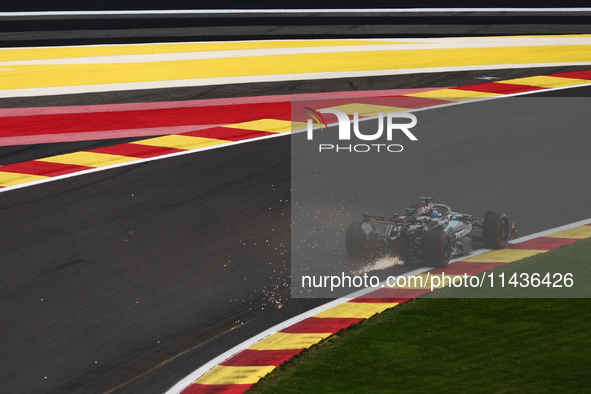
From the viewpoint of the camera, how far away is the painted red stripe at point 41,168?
10.2 meters

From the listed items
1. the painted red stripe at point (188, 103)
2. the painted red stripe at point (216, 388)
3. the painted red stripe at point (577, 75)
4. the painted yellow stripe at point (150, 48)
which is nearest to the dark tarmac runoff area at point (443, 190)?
the painted red stripe at point (216, 388)

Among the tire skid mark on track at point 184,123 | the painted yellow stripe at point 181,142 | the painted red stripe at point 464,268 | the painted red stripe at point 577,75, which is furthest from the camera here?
the painted red stripe at point 577,75

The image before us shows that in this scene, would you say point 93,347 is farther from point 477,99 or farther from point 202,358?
point 477,99

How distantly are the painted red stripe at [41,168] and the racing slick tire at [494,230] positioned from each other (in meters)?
5.62

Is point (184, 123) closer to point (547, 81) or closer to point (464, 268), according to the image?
point (547, 81)

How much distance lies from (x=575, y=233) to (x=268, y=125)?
5.51 metres

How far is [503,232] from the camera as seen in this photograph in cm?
700

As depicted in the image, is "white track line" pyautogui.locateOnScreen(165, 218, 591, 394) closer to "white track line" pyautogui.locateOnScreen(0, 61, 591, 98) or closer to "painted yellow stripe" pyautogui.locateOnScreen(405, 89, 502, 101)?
"painted yellow stripe" pyautogui.locateOnScreen(405, 89, 502, 101)

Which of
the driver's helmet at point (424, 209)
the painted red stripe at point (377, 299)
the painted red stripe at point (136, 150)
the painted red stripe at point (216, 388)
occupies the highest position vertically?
the painted red stripe at point (136, 150)

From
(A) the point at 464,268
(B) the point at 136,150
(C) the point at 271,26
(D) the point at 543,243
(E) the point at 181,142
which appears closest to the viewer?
(A) the point at 464,268

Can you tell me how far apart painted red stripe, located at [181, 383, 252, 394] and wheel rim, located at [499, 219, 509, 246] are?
8.59 ft

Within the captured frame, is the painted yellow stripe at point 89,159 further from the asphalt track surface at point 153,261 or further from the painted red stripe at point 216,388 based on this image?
the painted red stripe at point 216,388

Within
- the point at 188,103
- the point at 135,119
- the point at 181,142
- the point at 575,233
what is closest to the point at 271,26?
the point at 188,103

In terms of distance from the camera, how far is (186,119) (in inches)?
500
